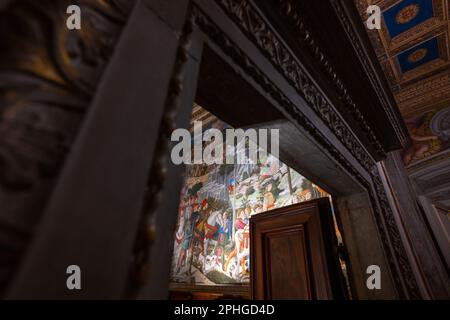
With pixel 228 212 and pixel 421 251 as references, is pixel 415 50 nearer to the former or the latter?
pixel 421 251

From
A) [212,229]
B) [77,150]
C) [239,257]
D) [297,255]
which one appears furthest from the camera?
[212,229]

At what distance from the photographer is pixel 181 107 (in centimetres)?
73

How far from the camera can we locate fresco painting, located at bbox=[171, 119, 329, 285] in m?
4.00

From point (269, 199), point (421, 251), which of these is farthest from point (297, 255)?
point (421, 251)

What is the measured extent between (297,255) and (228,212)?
2.46 meters

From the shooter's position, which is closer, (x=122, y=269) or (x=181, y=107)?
(x=122, y=269)

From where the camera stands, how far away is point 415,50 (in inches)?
196

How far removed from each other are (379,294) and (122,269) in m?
2.16

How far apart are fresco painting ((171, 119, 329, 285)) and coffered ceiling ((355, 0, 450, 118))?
346 cm

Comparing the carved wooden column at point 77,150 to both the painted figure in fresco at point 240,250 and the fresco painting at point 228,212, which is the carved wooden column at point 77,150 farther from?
the painted figure in fresco at point 240,250
